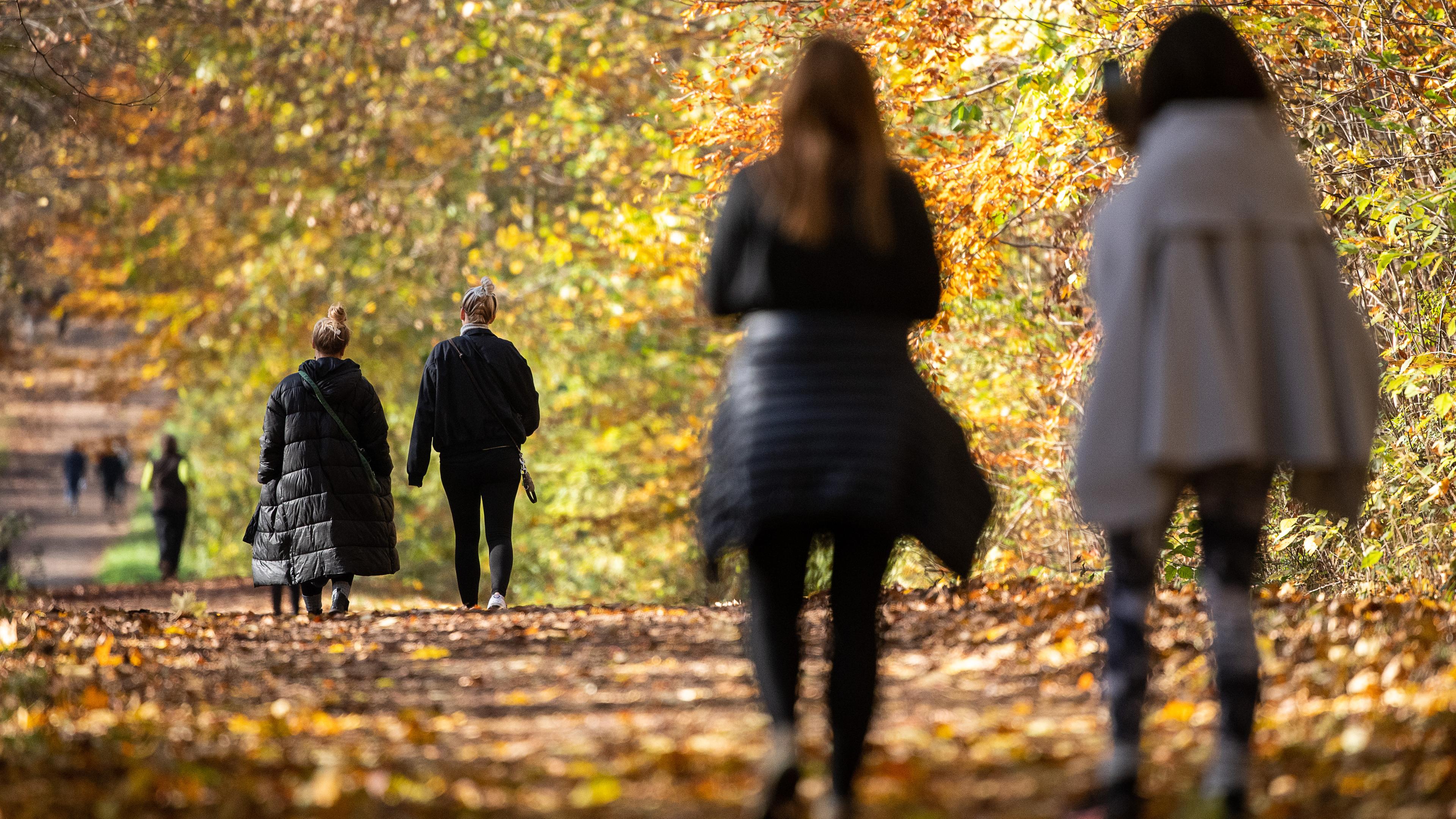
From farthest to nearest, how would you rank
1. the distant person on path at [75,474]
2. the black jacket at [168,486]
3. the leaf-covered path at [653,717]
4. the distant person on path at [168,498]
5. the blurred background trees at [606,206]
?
the distant person on path at [75,474], the black jacket at [168,486], the distant person on path at [168,498], the blurred background trees at [606,206], the leaf-covered path at [653,717]

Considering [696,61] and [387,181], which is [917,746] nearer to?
[696,61]

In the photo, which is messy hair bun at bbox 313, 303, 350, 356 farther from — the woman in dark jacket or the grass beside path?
the grass beside path

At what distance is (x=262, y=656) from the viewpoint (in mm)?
7043

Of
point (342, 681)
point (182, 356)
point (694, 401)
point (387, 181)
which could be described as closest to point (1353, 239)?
point (342, 681)

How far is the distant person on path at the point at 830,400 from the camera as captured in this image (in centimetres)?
347

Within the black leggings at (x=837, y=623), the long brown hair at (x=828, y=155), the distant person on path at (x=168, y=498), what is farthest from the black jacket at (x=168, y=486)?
the long brown hair at (x=828, y=155)

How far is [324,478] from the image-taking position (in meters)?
8.66

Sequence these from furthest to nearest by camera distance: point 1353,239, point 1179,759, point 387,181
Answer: point 387,181 → point 1353,239 → point 1179,759

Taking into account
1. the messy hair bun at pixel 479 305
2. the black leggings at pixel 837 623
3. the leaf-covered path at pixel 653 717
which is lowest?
the leaf-covered path at pixel 653 717

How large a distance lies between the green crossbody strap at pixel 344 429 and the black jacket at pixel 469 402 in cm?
28

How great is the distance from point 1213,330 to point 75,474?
33654mm

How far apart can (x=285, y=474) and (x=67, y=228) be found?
12607 mm

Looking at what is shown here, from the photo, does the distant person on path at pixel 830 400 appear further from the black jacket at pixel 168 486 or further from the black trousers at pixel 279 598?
the black jacket at pixel 168 486

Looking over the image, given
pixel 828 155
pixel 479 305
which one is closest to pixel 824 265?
pixel 828 155
